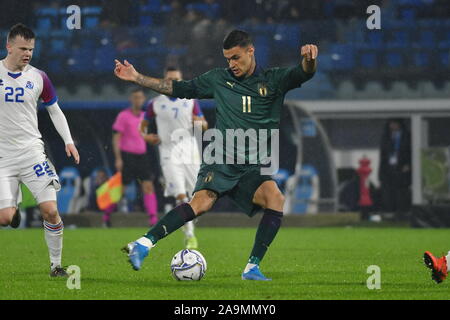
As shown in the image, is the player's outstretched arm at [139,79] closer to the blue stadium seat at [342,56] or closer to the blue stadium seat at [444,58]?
the blue stadium seat at [342,56]

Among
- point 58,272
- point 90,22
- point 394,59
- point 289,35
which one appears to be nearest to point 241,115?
point 58,272

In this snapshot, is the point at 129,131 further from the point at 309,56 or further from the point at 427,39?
the point at 309,56

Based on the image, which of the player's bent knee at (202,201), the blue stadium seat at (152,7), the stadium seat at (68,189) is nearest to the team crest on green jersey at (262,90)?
the player's bent knee at (202,201)

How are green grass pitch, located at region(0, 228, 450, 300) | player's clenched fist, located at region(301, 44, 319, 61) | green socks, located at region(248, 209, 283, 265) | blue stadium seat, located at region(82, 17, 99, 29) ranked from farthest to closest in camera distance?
1. blue stadium seat, located at region(82, 17, 99, 29)
2. green socks, located at region(248, 209, 283, 265)
3. player's clenched fist, located at region(301, 44, 319, 61)
4. green grass pitch, located at region(0, 228, 450, 300)

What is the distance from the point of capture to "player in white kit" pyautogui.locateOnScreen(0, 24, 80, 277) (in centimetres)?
831

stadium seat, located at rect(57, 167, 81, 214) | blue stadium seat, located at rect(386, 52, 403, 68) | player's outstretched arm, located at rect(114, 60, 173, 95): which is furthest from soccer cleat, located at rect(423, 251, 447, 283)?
blue stadium seat, located at rect(386, 52, 403, 68)

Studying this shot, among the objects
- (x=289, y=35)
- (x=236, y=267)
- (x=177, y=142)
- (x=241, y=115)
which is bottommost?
(x=236, y=267)

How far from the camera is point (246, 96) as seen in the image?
815 centimetres

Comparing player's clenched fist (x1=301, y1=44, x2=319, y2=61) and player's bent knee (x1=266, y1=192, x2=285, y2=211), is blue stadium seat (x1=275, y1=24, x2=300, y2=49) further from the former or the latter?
player's clenched fist (x1=301, y1=44, x2=319, y2=61)

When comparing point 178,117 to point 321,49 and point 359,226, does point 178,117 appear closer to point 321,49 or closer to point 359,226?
point 359,226

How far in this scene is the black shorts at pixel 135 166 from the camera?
17.0 m

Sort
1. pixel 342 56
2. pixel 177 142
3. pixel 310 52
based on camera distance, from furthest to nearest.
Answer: pixel 342 56
pixel 177 142
pixel 310 52

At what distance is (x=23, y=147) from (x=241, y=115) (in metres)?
1.83

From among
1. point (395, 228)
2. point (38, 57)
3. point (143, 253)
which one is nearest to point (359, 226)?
point (395, 228)
